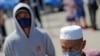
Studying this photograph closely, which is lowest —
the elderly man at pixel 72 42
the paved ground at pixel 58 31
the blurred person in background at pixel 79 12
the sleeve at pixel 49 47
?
the paved ground at pixel 58 31

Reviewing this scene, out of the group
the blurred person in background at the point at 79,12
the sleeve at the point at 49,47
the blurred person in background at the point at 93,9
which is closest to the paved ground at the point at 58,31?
the blurred person in background at the point at 93,9

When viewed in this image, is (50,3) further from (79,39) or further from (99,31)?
(79,39)

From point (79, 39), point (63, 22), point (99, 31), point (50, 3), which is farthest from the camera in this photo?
point (50, 3)

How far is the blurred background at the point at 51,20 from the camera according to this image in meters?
13.9

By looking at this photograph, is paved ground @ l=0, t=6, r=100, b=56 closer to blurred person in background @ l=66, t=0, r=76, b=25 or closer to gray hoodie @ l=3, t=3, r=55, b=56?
blurred person in background @ l=66, t=0, r=76, b=25

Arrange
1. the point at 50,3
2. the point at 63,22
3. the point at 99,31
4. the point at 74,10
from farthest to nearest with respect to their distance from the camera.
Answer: the point at 50,3, the point at 63,22, the point at 74,10, the point at 99,31

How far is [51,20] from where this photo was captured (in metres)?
20.5

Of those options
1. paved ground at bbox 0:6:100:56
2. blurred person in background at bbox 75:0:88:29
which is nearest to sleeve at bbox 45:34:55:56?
paved ground at bbox 0:6:100:56

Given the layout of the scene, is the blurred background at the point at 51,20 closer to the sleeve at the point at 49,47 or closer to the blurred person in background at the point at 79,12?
the blurred person in background at the point at 79,12

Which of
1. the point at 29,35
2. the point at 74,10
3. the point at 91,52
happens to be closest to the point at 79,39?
the point at 91,52

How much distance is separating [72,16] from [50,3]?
5.90 m

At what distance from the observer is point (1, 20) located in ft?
50.5

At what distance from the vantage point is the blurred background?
45.7 ft

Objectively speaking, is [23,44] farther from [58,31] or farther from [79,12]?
[58,31]
